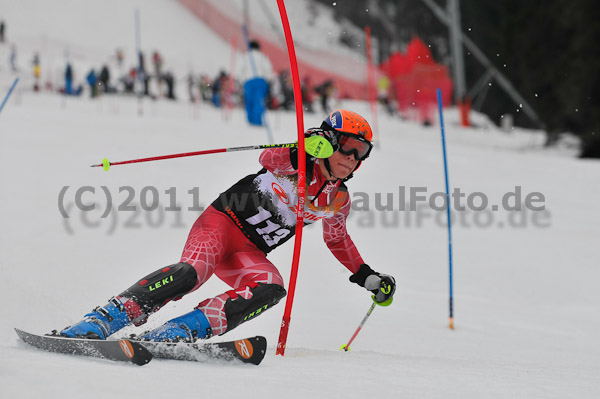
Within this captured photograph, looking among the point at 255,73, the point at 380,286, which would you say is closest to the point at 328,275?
the point at 380,286

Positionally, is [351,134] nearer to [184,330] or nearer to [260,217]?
[260,217]

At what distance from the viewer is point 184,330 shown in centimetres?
306

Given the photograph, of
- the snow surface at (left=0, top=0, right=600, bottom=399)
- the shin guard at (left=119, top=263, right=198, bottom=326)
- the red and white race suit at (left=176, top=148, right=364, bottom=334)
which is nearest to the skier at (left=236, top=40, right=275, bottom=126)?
the snow surface at (left=0, top=0, right=600, bottom=399)

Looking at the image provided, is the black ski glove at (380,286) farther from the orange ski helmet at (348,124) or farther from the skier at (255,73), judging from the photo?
the skier at (255,73)

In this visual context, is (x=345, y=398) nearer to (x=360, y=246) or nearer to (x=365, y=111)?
(x=360, y=246)

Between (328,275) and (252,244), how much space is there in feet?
10.0

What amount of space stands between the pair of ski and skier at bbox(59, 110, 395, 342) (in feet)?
0.41

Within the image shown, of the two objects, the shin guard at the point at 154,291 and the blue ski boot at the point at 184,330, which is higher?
the shin guard at the point at 154,291

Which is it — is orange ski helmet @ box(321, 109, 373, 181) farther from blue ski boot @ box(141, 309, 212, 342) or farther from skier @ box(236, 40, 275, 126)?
skier @ box(236, 40, 275, 126)

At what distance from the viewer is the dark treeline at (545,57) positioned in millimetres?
21422

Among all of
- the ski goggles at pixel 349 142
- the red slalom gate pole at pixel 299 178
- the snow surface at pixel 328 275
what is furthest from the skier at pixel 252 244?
the snow surface at pixel 328 275

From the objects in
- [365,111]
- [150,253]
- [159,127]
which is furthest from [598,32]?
[150,253]

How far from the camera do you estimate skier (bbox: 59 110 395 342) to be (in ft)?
10.4

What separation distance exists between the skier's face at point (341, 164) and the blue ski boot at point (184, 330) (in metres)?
1.06
